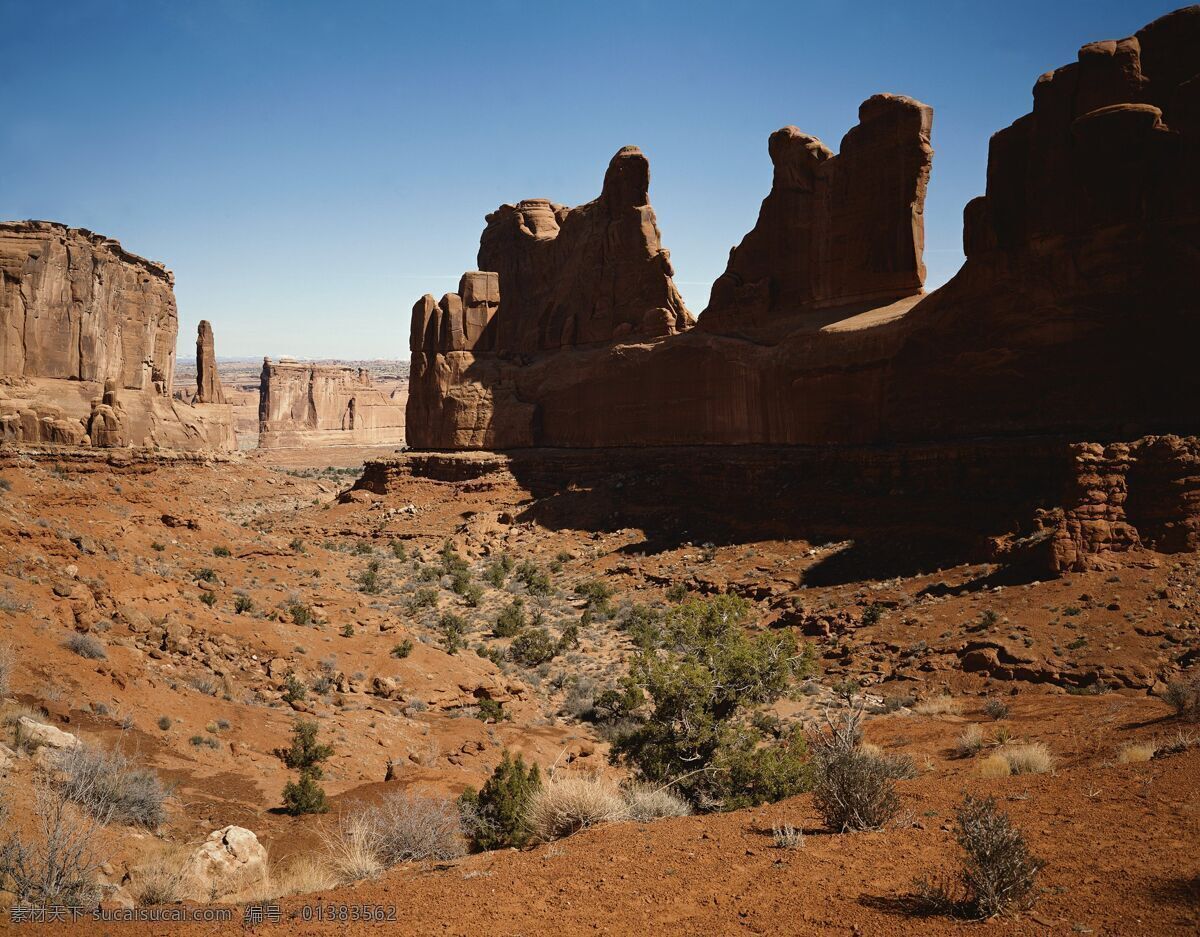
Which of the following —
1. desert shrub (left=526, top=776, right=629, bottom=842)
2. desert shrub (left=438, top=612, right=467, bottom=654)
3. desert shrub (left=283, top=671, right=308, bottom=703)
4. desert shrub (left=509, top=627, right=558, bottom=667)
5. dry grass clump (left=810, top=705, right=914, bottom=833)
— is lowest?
desert shrub (left=509, top=627, right=558, bottom=667)

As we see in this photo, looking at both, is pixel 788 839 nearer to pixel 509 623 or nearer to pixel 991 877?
pixel 991 877

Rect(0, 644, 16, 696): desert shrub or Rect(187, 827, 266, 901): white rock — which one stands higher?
Rect(0, 644, 16, 696): desert shrub

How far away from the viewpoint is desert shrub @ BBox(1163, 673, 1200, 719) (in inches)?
385

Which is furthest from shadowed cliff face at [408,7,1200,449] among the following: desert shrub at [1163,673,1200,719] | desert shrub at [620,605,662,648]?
desert shrub at [1163,673,1200,719]

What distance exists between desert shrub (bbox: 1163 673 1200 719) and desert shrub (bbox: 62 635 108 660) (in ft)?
46.5

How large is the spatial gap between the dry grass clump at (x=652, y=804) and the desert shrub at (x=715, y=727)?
0.87 ft

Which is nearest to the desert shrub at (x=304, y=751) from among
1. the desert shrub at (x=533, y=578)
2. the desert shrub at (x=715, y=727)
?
the desert shrub at (x=715, y=727)

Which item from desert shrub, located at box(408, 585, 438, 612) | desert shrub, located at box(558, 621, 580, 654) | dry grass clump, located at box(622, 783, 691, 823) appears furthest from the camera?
desert shrub, located at box(408, 585, 438, 612)

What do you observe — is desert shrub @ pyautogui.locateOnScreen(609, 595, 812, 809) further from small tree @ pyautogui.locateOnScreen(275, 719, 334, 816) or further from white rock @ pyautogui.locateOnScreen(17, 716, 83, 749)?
white rock @ pyautogui.locateOnScreen(17, 716, 83, 749)

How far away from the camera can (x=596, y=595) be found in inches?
976

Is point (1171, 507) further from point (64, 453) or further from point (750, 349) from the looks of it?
point (64, 453)

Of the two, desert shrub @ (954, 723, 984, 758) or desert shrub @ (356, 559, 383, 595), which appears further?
desert shrub @ (356, 559, 383, 595)

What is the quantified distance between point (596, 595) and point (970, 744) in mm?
14703

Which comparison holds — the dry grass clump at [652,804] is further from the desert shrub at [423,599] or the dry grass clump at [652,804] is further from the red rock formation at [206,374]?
the red rock formation at [206,374]
